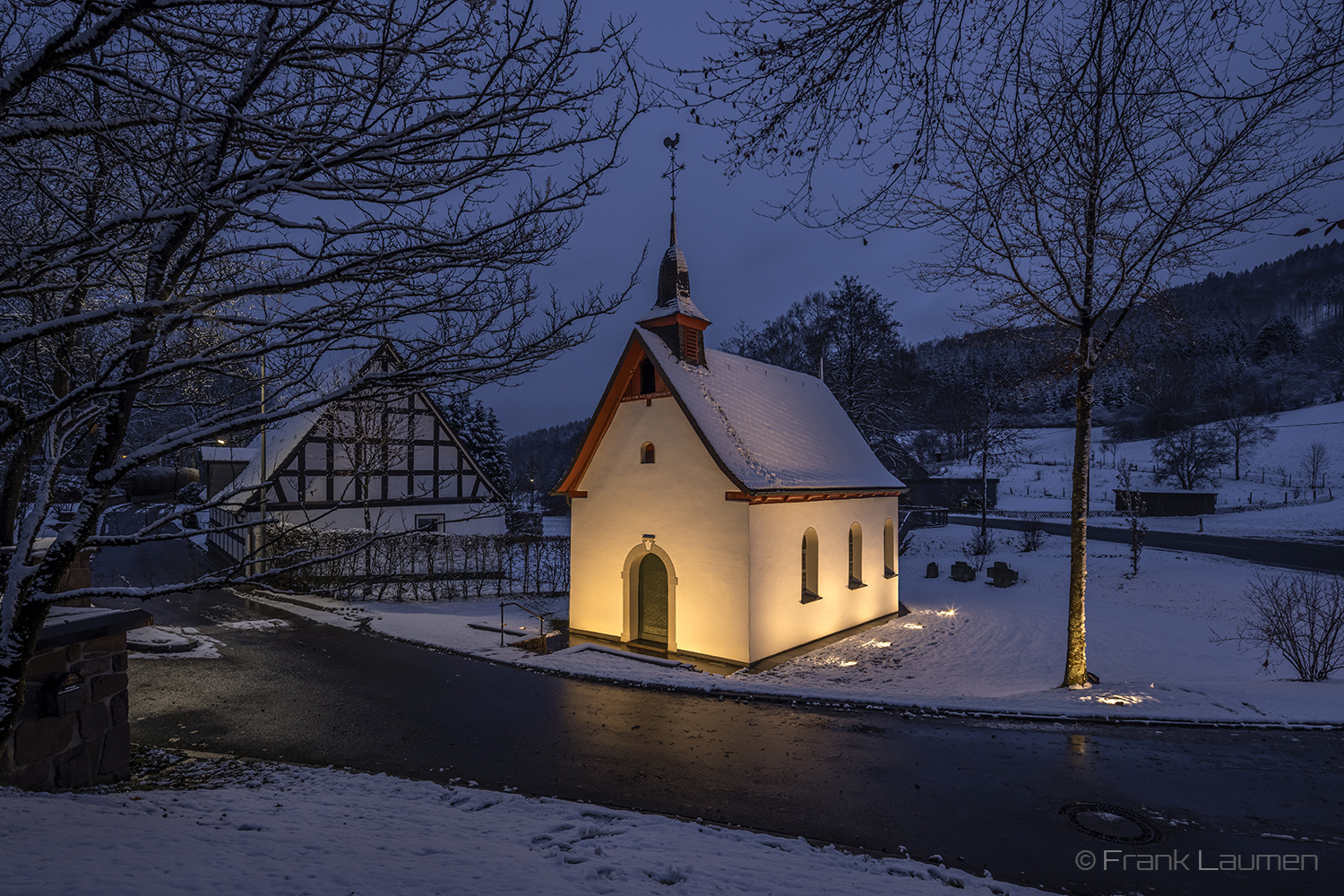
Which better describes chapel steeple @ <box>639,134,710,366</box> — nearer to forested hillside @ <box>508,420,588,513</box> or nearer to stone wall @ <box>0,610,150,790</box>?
stone wall @ <box>0,610,150,790</box>

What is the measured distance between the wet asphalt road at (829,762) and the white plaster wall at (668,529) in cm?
280

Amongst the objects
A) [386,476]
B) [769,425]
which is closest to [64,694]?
[769,425]

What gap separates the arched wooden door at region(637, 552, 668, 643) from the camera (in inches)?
602

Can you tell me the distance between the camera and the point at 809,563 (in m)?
16.4

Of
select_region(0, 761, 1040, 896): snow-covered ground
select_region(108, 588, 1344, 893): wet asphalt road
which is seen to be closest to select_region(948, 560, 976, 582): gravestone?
select_region(108, 588, 1344, 893): wet asphalt road

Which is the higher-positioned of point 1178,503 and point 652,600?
point 1178,503

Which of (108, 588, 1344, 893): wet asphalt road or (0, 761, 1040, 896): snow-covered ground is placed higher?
(0, 761, 1040, 896): snow-covered ground

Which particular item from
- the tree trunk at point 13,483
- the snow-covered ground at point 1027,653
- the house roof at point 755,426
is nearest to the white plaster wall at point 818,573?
the snow-covered ground at point 1027,653

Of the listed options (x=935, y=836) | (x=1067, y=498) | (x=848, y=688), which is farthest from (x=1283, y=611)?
(x=1067, y=498)

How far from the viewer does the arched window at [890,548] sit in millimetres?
20172

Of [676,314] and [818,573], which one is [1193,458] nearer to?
[818,573]

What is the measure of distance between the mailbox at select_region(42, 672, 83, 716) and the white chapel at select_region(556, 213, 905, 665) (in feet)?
33.5

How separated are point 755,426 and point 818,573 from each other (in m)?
4.06

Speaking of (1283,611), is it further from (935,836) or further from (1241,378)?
(1241,378)
